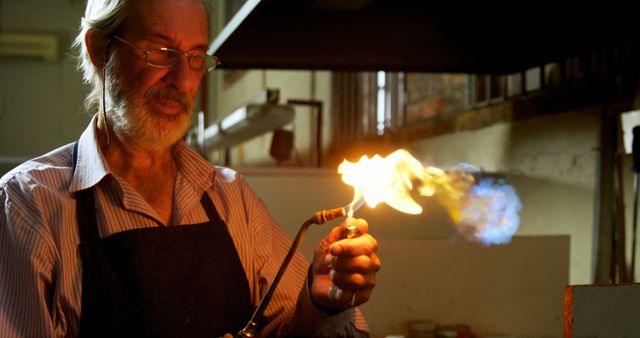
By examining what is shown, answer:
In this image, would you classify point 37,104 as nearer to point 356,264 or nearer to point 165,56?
point 165,56

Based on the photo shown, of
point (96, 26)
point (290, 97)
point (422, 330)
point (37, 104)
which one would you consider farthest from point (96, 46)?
point (290, 97)

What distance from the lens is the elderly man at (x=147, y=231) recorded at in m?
1.36

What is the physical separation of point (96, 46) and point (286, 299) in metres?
0.79

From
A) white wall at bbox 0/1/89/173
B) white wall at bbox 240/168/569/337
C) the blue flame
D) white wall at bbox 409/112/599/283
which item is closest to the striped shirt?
white wall at bbox 240/168/569/337

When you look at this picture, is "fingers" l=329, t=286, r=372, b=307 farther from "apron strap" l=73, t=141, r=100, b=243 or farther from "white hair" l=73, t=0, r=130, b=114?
"white hair" l=73, t=0, r=130, b=114

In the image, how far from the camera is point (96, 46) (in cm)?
166

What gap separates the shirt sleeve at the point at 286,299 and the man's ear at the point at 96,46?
1.62ft

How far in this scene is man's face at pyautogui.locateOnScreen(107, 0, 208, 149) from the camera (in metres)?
1.57

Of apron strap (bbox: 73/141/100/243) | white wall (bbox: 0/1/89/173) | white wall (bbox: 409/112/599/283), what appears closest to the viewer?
apron strap (bbox: 73/141/100/243)

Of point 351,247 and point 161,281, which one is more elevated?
point 351,247

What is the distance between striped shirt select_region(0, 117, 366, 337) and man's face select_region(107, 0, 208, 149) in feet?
0.36

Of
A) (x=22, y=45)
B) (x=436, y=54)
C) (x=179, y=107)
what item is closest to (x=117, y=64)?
(x=179, y=107)

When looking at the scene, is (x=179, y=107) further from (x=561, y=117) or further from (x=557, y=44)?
(x=561, y=117)

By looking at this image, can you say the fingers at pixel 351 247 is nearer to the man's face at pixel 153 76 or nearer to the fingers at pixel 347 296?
the fingers at pixel 347 296
